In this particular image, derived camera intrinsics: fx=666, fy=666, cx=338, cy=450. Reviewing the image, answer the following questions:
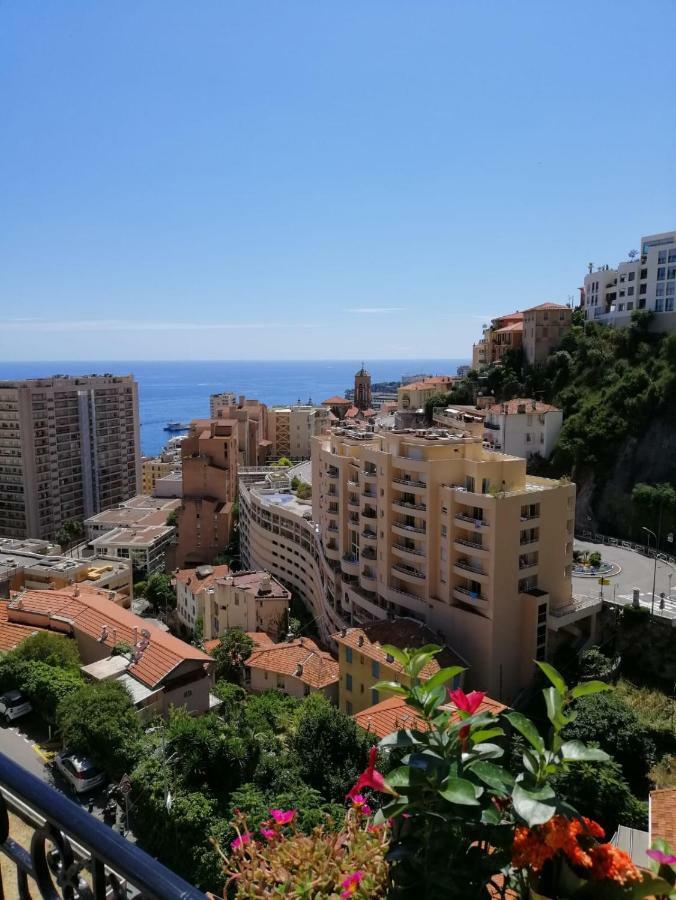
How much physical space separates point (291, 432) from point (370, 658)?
50.5m

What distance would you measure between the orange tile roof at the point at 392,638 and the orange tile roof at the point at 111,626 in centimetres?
466

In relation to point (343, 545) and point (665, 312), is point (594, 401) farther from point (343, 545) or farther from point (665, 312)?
point (343, 545)

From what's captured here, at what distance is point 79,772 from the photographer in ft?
37.3

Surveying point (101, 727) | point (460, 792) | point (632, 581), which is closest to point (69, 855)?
point (460, 792)

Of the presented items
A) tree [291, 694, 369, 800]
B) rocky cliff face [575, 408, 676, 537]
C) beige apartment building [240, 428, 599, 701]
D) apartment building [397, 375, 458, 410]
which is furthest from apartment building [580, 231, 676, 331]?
tree [291, 694, 369, 800]

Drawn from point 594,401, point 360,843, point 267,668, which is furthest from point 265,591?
point 360,843

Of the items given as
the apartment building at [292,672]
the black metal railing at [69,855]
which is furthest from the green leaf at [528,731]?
the apartment building at [292,672]

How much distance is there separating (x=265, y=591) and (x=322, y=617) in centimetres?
341

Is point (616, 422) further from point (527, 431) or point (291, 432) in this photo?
point (291, 432)

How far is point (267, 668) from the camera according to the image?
19719mm

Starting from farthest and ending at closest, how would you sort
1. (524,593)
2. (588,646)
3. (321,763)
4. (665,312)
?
1. (665,312)
2. (588,646)
3. (524,593)
4. (321,763)

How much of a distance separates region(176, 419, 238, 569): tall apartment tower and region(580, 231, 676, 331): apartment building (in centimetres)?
2525

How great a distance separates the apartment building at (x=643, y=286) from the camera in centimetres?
3731

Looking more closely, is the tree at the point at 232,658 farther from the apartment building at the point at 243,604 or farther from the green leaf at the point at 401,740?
the green leaf at the point at 401,740
